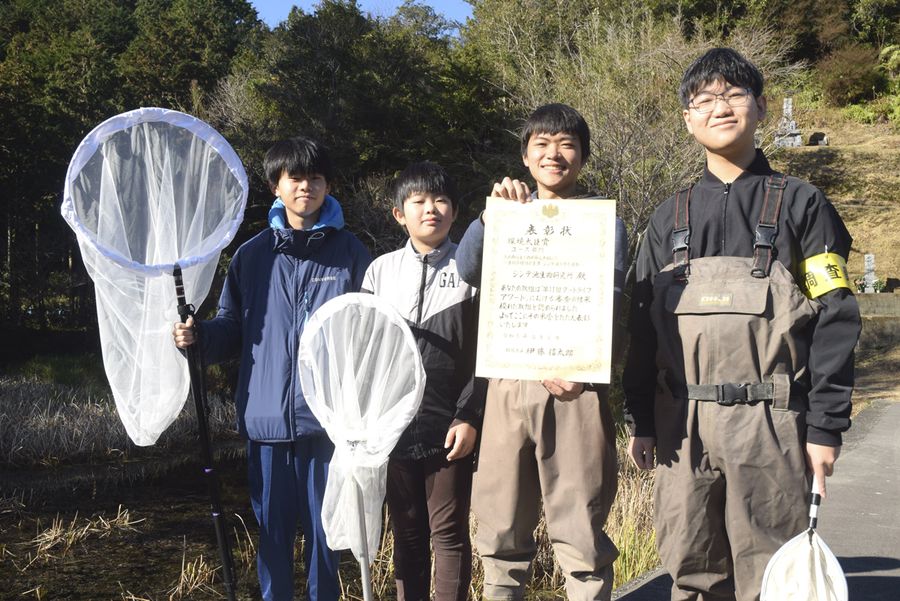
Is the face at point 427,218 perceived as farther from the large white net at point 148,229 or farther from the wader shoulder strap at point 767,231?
the wader shoulder strap at point 767,231

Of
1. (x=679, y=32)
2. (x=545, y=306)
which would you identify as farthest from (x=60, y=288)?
(x=545, y=306)

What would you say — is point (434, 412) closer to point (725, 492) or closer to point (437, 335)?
point (437, 335)

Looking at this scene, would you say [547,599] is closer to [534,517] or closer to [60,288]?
[534,517]

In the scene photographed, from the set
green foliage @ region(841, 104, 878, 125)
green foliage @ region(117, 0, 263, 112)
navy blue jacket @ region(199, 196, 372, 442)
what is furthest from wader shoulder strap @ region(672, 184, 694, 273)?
green foliage @ region(841, 104, 878, 125)

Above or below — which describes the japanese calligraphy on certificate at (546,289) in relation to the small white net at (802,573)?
above

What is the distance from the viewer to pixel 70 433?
1012 cm

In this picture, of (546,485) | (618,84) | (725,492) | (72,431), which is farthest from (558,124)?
(618,84)

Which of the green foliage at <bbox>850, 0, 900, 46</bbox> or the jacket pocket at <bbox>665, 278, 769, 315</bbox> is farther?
the green foliage at <bbox>850, 0, 900, 46</bbox>

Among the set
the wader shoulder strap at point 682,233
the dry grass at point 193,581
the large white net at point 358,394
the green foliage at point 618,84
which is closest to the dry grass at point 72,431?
the dry grass at point 193,581

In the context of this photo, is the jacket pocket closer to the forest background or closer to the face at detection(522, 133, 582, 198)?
the face at detection(522, 133, 582, 198)

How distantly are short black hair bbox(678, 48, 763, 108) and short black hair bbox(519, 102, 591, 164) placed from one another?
1.22ft

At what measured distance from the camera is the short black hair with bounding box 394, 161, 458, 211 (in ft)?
10.2

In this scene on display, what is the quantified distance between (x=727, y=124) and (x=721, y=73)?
168 millimetres

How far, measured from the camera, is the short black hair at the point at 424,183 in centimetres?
311
